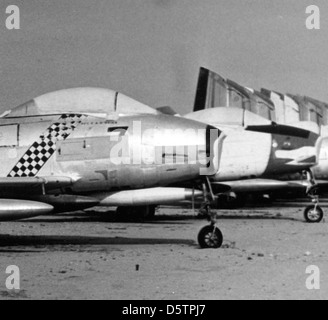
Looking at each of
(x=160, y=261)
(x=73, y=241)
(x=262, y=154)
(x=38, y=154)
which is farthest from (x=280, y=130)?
(x=160, y=261)

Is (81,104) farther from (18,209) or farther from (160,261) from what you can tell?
(160,261)

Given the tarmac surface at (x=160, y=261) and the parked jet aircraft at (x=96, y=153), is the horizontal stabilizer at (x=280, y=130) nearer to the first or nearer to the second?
the tarmac surface at (x=160, y=261)

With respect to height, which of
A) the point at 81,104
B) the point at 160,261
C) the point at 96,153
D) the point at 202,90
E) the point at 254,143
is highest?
the point at 202,90

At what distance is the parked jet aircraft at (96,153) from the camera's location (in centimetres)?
919

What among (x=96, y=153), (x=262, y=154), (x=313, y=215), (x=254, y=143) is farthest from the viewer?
(x=313, y=215)

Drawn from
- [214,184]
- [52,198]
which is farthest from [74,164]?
[214,184]

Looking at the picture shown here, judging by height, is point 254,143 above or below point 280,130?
below

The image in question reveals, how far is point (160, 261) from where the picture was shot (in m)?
8.01

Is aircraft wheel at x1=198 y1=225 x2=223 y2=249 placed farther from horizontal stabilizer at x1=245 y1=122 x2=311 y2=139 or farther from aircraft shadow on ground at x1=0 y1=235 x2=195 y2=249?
horizontal stabilizer at x1=245 y1=122 x2=311 y2=139

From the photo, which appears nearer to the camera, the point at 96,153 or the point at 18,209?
the point at 18,209

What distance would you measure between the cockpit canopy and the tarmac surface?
179 cm

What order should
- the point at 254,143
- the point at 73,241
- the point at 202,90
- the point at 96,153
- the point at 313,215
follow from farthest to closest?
the point at 202,90 < the point at 313,215 < the point at 254,143 < the point at 73,241 < the point at 96,153

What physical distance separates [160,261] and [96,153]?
1.98m

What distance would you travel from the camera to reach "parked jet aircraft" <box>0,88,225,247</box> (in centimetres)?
919
